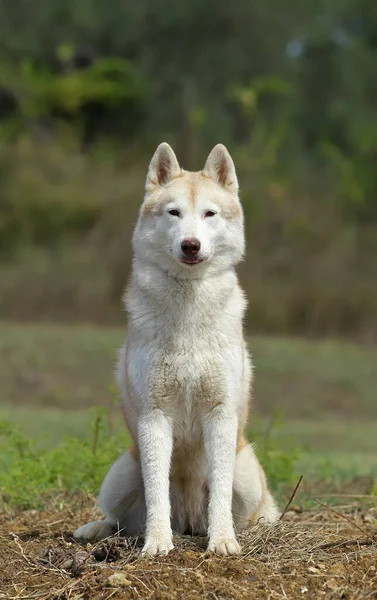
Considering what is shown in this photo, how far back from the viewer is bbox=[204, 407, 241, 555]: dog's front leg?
512 centimetres

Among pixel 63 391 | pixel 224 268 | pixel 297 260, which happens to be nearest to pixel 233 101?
pixel 297 260

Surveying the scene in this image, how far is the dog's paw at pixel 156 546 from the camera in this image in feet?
16.2

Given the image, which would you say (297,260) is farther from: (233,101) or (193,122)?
(233,101)

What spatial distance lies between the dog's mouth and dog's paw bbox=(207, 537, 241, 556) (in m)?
1.49

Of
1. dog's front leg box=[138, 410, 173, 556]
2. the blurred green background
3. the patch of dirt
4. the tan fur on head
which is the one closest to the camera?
the patch of dirt

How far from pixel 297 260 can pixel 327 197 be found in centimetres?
295

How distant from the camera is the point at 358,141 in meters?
28.7

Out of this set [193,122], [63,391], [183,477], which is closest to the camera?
[183,477]

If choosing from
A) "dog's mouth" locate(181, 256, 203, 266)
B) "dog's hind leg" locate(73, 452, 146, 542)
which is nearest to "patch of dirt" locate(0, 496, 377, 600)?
"dog's hind leg" locate(73, 452, 146, 542)

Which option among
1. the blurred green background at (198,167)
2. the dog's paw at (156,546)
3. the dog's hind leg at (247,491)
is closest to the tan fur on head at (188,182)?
the dog's hind leg at (247,491)

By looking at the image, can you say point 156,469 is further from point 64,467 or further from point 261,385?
point 261,385

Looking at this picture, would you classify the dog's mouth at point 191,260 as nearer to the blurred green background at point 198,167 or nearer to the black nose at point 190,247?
the black nose at point 190,247

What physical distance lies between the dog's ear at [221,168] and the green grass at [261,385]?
292 inches

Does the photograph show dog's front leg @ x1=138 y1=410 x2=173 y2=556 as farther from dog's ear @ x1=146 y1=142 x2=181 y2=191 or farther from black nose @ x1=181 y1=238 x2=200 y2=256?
dog's ear @ x1=146 y1=142 x2=181 y2=191
